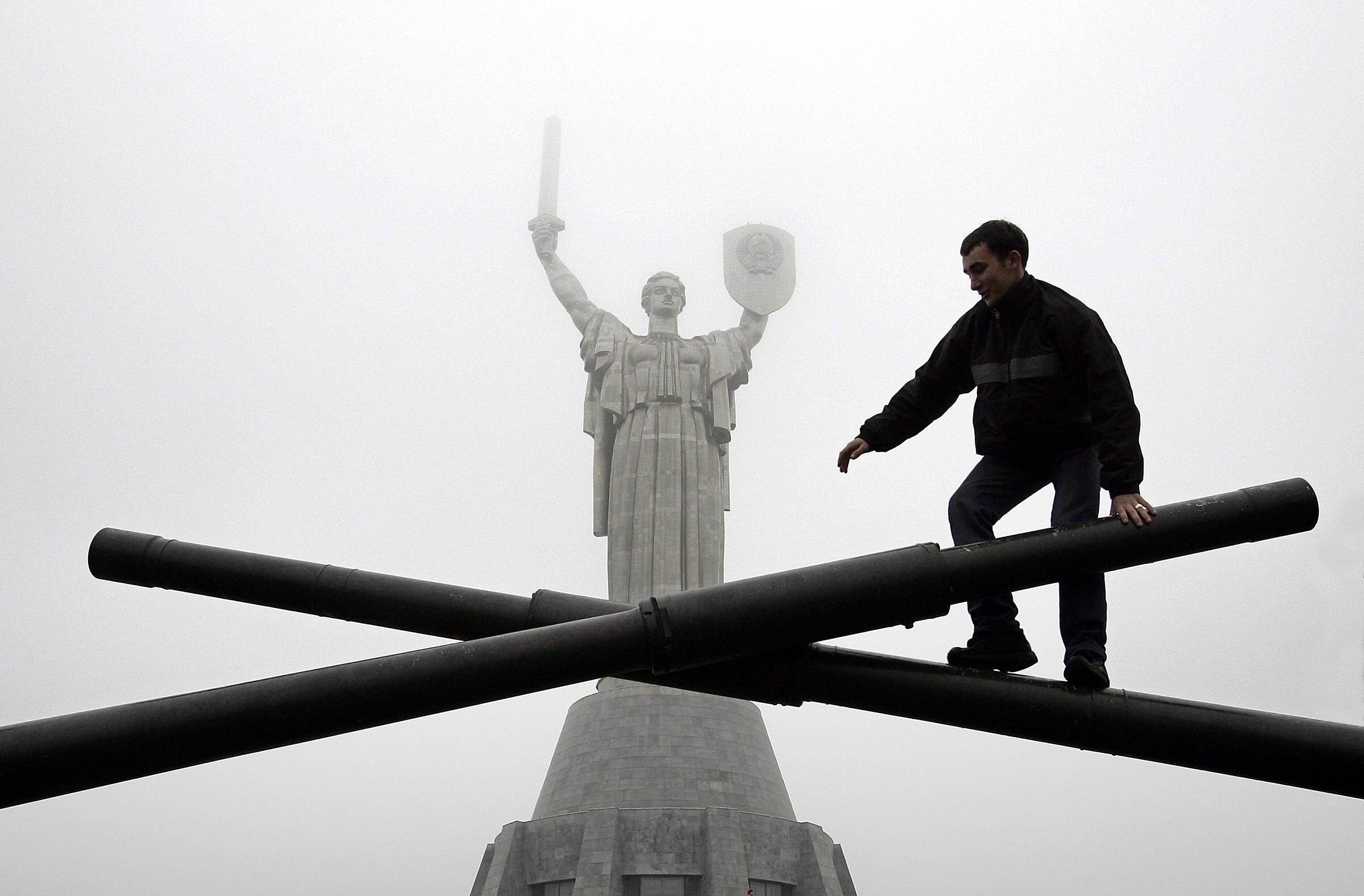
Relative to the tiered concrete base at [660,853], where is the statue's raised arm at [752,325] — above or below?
above

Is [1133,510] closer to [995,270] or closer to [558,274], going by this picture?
[995,270]

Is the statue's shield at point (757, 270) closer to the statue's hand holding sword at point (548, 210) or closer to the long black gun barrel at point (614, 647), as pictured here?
the statue's hand holding sword at point (548, 210)

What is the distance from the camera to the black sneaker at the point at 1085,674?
302 cm

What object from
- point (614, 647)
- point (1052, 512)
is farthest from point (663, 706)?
point (614, 647)

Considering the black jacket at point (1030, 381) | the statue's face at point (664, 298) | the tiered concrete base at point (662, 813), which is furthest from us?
the statue's face at point (664, 298)

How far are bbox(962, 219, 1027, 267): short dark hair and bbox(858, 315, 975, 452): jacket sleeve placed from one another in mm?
267

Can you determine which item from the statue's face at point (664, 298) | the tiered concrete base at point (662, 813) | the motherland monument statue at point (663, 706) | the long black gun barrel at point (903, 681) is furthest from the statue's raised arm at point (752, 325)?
the long black gun barrel at point (903, 681)

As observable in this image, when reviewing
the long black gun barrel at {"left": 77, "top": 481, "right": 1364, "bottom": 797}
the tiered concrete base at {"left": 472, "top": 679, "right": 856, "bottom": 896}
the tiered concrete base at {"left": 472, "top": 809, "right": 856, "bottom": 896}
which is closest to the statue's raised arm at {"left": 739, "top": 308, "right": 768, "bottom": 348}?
the tiered concrete base at {"left": 472, "top": 679, "right": 856, "bottom": 896}

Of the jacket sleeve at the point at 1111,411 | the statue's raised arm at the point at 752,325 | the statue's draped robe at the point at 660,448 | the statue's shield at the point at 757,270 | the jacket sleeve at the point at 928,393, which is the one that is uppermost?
the statue's shield at the point at 757,270

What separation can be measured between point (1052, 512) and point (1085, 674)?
0.71 m

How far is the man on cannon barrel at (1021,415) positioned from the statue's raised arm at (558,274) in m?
16.3

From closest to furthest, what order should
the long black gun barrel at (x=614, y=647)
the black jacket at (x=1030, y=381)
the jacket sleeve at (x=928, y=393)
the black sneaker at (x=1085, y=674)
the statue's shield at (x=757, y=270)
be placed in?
the long black gun barrel at (x=614, y=647) → the black sneaker at (x=1085, y=674) → the black jacket at (x=1030, y=381) → the jacket sleeve at (x=928, y=393) → the statue's shield at (x=757, y=270)

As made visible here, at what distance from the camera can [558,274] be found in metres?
20.6

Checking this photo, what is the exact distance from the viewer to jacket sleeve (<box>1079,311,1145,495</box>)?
10.4ft
